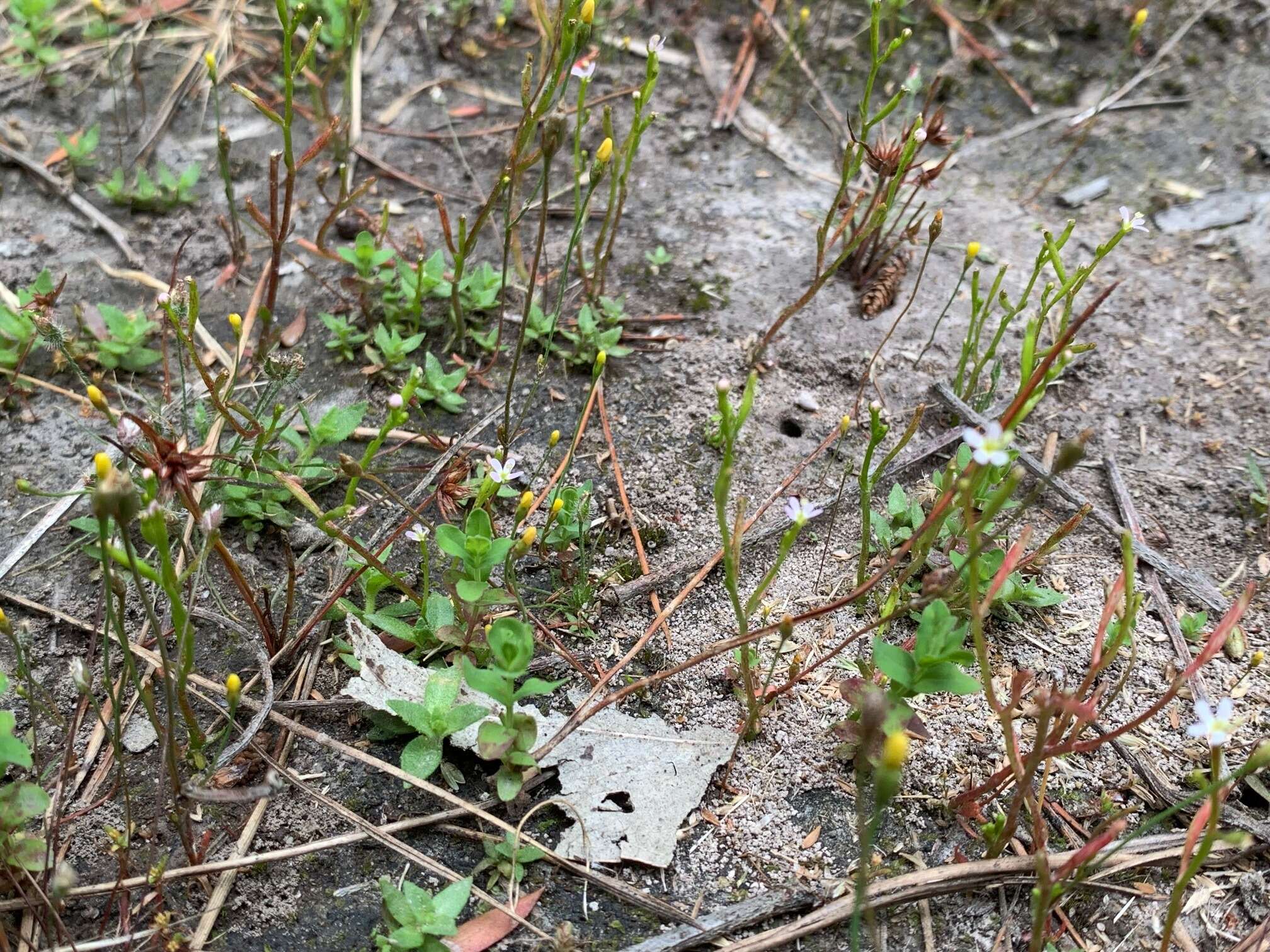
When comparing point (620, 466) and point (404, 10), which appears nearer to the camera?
point (620, 466)

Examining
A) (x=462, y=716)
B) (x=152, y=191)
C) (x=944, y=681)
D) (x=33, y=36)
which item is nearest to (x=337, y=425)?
(x=462, y=716)

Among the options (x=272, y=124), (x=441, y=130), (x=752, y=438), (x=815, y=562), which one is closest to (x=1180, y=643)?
(x=815, y=562)

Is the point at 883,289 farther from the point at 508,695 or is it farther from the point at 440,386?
the point at 508,695

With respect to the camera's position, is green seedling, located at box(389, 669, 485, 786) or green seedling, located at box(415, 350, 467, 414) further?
green seedling, located at box(415, 350, 467, 414)

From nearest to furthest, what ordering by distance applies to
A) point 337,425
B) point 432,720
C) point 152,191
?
point 432,720 → point 337,425 → point 152,191

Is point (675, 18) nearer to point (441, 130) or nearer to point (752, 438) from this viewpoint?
point (441, 130)

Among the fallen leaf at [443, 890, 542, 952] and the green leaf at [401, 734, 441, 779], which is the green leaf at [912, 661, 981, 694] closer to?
the fallen leaf at [443, 890, 542, 952]

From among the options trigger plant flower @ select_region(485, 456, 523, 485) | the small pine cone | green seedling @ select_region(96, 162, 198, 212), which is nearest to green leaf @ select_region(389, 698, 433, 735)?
trigger plant flower @ select_region(485, 456, 523, 485)
